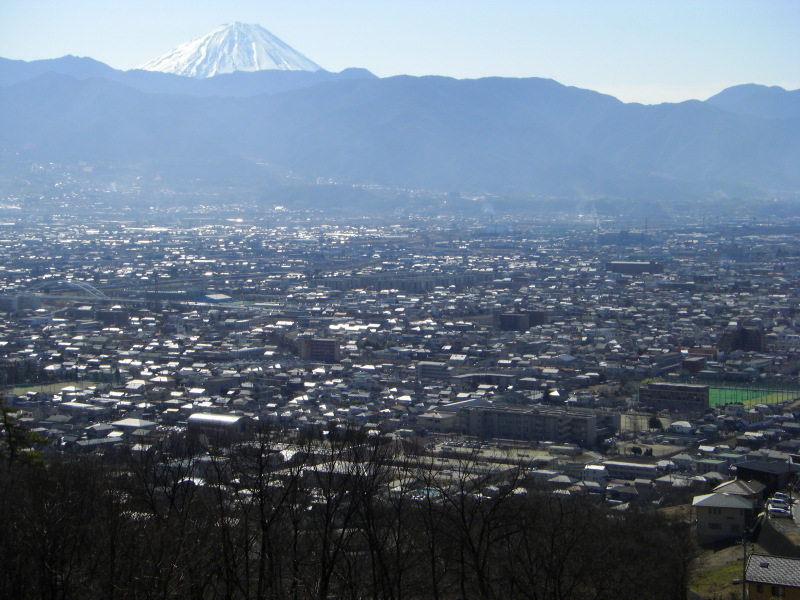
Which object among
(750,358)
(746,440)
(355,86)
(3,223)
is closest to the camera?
(746,440)

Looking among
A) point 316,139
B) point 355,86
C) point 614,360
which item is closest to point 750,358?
point 614,360

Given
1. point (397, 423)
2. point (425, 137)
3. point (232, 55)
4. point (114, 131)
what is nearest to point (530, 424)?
point (397, 423)

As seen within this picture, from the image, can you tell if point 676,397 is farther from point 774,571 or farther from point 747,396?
point 774,571

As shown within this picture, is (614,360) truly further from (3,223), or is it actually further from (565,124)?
(565,124)

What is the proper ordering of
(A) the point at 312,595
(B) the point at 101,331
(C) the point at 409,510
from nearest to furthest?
(A) the point at 312,595 < (C) the point at 409,510 < (B) the point at 101,331

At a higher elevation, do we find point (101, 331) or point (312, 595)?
point (312, 595)

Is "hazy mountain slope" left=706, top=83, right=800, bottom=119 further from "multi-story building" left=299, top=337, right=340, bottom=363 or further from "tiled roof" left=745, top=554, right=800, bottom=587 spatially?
"tiled roof" left=745, top=554, right=800, bottom=587
